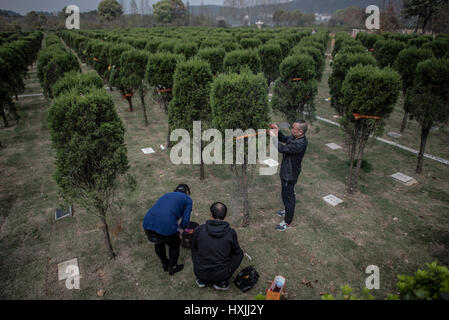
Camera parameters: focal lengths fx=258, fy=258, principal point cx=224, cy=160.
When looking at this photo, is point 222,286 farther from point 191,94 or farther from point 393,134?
point 393,134

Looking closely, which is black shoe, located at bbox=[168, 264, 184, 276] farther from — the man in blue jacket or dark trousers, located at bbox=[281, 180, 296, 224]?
dark trousers, located at bbox=[281, 180, 296, 224]

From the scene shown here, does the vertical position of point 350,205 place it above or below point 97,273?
above

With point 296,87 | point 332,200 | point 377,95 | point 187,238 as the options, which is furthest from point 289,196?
point 296,87

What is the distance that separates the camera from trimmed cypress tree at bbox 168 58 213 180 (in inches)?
295

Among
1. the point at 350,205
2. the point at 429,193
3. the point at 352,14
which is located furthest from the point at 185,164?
the point at 352,14

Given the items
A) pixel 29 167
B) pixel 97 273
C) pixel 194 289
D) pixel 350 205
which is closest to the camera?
pixel 194 289

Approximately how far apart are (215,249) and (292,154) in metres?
2.85

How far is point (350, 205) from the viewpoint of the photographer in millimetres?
7438

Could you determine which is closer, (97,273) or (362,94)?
(97,273)

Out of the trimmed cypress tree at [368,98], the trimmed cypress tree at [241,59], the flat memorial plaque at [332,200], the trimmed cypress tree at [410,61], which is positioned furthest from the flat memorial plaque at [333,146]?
the trimmed cypress tree at [241,59]
